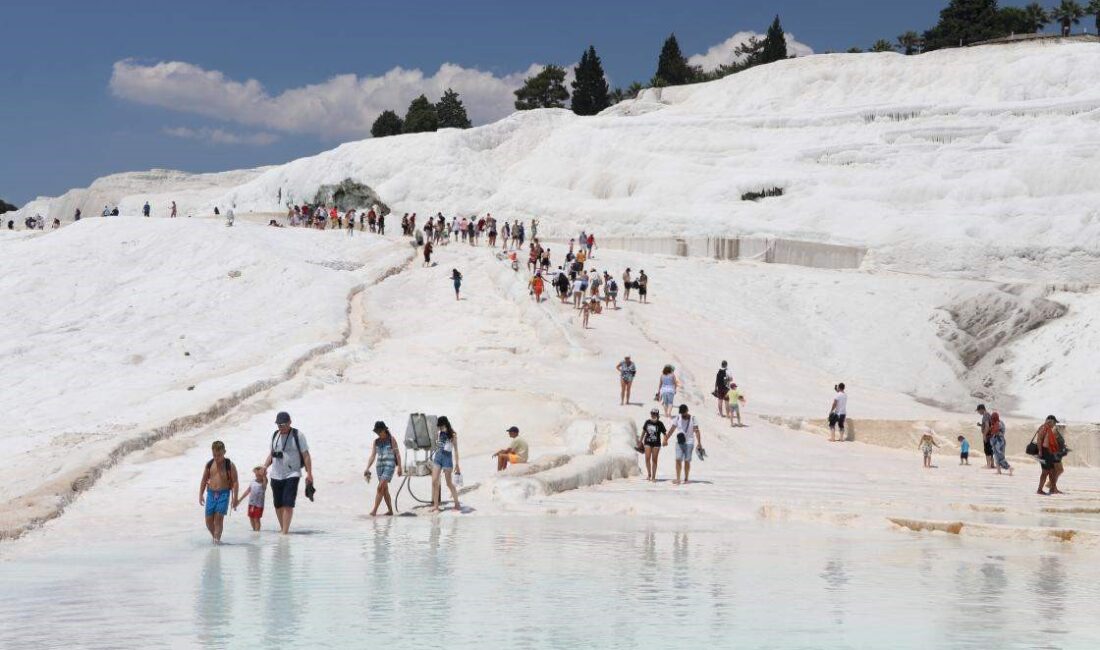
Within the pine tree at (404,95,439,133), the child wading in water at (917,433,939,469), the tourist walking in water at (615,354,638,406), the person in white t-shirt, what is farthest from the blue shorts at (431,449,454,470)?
the pine tree at (404,95,439,133)

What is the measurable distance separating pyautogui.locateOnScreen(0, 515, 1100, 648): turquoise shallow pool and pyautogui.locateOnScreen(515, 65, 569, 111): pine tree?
6800 centimetres

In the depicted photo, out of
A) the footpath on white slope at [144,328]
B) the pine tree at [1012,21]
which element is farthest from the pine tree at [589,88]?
the footpath on white slope at [144,328]

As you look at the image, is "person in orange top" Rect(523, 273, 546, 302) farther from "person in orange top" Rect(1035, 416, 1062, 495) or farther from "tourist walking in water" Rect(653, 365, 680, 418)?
"person in orange top" Rect(1035, 416, 1062, 495)

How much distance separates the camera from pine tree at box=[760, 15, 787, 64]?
251 feet

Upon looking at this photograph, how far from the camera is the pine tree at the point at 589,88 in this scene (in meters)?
77.4

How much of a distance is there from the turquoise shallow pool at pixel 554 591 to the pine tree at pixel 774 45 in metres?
68.0

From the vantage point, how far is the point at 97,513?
12586mm

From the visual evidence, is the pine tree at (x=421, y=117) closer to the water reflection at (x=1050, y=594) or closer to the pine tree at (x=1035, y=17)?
the pine tree at (x=1035, y=17)

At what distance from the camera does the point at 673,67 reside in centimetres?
8244

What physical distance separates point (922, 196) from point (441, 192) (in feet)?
65.2

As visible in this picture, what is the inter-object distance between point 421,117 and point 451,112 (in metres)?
2.83

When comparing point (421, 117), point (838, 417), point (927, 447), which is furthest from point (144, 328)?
point (421, 117)

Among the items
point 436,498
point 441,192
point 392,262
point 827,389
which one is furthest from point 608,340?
point 441,192

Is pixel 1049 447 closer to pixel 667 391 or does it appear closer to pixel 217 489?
pixel 667 391
